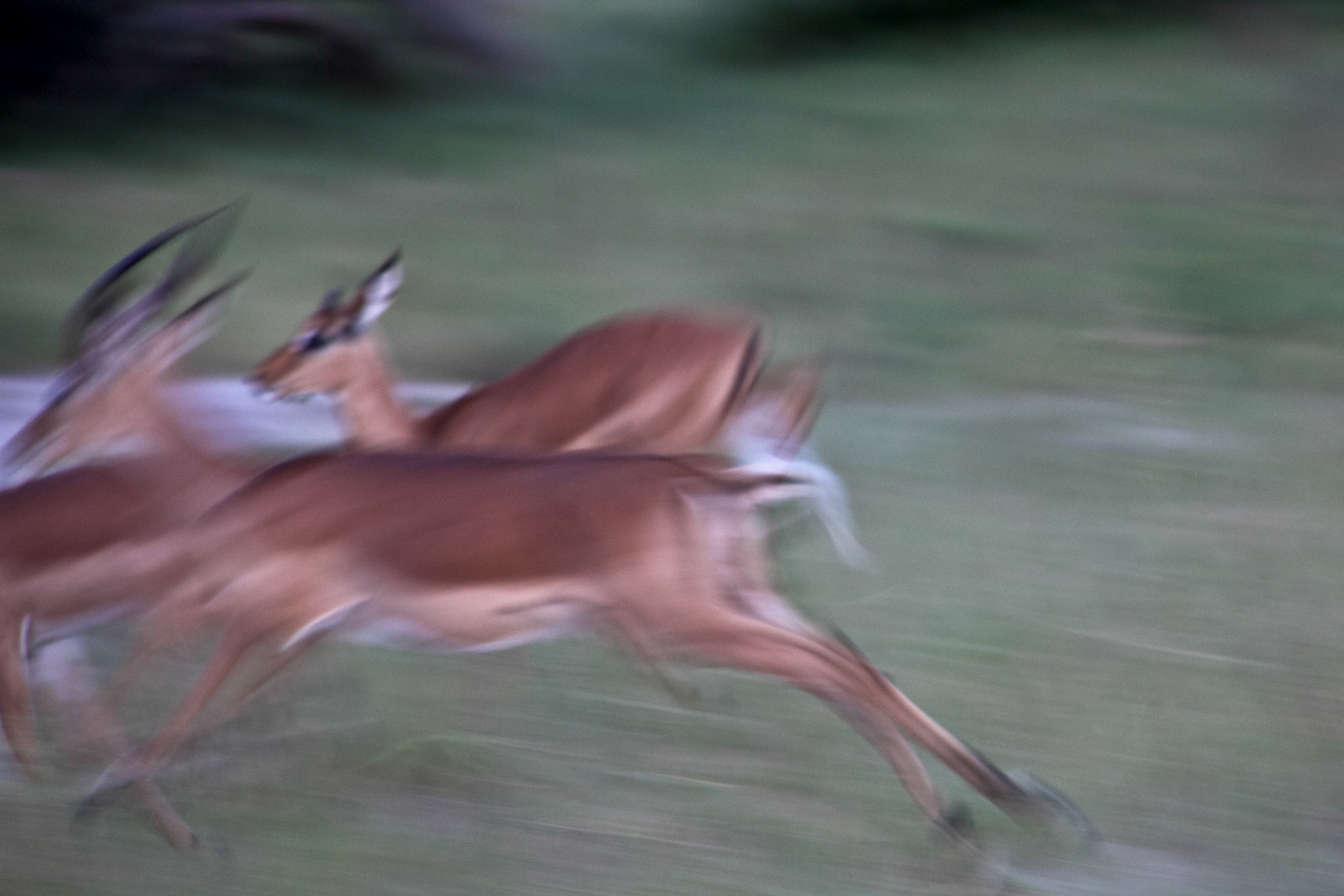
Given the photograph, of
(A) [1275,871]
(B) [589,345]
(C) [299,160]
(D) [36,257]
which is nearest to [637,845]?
(A) [1275,871]

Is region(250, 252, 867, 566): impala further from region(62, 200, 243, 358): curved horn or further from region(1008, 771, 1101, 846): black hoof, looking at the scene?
region(1008, 771, 1101, 846): black hoof

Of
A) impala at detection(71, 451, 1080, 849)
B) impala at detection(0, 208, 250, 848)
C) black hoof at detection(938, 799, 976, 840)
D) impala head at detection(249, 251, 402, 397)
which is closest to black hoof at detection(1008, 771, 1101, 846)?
impala at detection(71, 451, 1080, 849)

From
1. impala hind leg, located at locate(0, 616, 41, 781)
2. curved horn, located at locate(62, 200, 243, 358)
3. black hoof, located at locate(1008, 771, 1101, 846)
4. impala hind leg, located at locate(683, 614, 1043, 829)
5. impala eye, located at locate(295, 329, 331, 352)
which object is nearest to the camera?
impala hind leg, located at locate(683, 614, 1043, 829)

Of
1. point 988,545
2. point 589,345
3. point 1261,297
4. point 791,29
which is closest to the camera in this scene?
point 589,345

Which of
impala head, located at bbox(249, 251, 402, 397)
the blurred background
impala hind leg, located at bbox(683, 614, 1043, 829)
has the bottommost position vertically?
the blurred background

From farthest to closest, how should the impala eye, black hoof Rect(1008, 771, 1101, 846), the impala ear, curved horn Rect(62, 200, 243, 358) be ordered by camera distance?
the impala eye
the impala ear
curved horn Rect(62, 200, 243, 358)
black hoof Rect(1008, 771, 1101, 846)

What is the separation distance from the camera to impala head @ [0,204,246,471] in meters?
3.19

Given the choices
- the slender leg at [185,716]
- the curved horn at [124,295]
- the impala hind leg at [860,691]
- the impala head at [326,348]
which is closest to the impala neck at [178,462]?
the curved horn at [124,295]

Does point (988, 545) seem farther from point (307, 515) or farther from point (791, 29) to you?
point (791, 29)

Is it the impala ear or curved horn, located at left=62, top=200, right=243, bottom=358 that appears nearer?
curved horn, located at left=62, top=200, right=243, bottom=358

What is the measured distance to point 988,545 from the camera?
4.48 metres

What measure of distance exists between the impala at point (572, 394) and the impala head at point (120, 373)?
657mm

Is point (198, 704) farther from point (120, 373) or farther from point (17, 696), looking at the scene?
point (120, 373)

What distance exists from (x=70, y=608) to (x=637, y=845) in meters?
1.16
